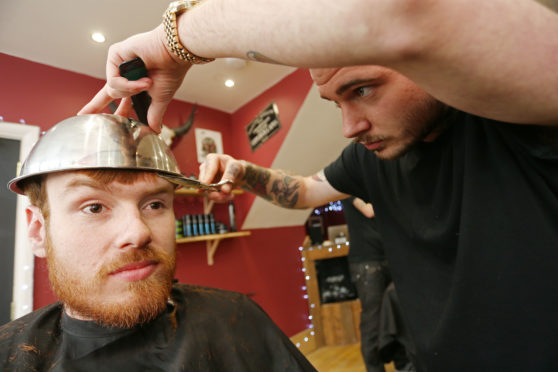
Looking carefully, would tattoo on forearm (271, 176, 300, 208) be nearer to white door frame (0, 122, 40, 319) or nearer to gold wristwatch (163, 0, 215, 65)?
gold wristwatch (163, 0, 215, 65)

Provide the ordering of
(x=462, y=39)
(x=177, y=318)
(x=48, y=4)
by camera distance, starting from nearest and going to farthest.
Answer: (x=462, y=39)
(x=177, y=318)
(x=48, y=4)

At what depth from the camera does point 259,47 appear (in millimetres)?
508

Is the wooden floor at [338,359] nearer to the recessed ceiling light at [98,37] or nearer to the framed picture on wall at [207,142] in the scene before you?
the framed picture on wall at [207,142]

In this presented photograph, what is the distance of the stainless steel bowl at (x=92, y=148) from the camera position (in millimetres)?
835

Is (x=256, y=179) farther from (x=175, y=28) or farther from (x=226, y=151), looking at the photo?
(x=226, y=151)

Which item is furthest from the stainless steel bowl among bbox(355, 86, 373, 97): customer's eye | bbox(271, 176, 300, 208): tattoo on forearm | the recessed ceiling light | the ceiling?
the recessed ceiling light

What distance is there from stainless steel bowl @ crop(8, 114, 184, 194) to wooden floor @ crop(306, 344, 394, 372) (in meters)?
3.46

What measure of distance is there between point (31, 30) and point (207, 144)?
1986mm

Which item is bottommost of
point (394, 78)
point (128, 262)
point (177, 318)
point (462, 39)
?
point (177, 318)

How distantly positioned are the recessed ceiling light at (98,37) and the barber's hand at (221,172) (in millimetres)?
2123

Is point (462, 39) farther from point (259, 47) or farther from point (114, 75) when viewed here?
point (114, 75)

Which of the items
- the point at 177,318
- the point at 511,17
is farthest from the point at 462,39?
the point at 177,318

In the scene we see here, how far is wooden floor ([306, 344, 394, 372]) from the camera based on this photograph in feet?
11.3

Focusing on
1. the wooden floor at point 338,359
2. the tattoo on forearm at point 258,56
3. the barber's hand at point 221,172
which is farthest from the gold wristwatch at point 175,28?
the wooden floor at point 338,359
